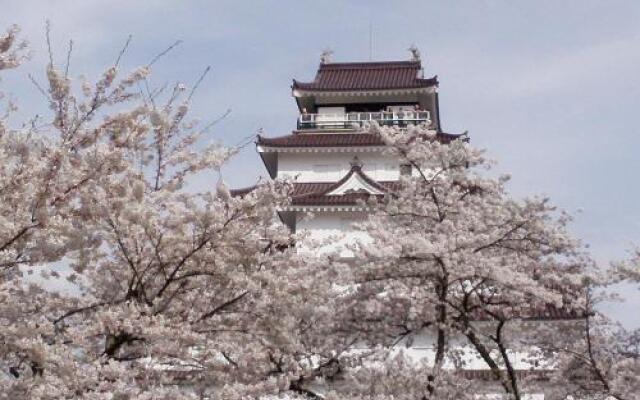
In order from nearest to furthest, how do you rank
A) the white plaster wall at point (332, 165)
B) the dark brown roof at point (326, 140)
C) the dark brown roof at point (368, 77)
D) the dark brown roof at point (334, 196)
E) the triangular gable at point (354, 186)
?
the dark brown roof at point (334, 196)
the triangular gable at point (354, 186)
the dark brown roof at point (326, 140)
the white plaster wall at point (332, 165)
the dark brown roof at point (368, 77)

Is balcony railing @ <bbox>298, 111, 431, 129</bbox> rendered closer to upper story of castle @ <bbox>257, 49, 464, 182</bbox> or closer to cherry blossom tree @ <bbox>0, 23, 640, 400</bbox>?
upper story of castle @ <bbox>257, 49, 464, 182</bbox>

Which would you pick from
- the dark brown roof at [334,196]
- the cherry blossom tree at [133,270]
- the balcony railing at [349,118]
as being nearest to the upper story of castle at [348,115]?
the balcony railing at [349,118]

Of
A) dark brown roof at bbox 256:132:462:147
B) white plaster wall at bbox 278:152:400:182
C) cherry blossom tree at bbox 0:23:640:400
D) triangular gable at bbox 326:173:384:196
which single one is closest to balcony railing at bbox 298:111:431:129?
dark brown roof at bbox 256:132:462:147

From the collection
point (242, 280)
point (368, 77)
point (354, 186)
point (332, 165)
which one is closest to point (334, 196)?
point (354, 186)

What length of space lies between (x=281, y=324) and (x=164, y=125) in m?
2.44

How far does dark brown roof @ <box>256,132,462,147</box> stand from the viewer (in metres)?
26.7

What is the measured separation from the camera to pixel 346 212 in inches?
990

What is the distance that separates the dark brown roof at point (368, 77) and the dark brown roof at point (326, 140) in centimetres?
254

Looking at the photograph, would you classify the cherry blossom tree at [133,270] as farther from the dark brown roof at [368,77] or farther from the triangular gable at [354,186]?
the dark brown roof at [368,77]

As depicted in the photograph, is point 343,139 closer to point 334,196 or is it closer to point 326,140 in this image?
point 326,140

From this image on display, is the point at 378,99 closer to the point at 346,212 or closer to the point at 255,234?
the point at 346,212

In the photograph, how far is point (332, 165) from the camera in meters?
27.4

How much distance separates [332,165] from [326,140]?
0.97 meters

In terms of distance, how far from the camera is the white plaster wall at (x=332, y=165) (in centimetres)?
2710
